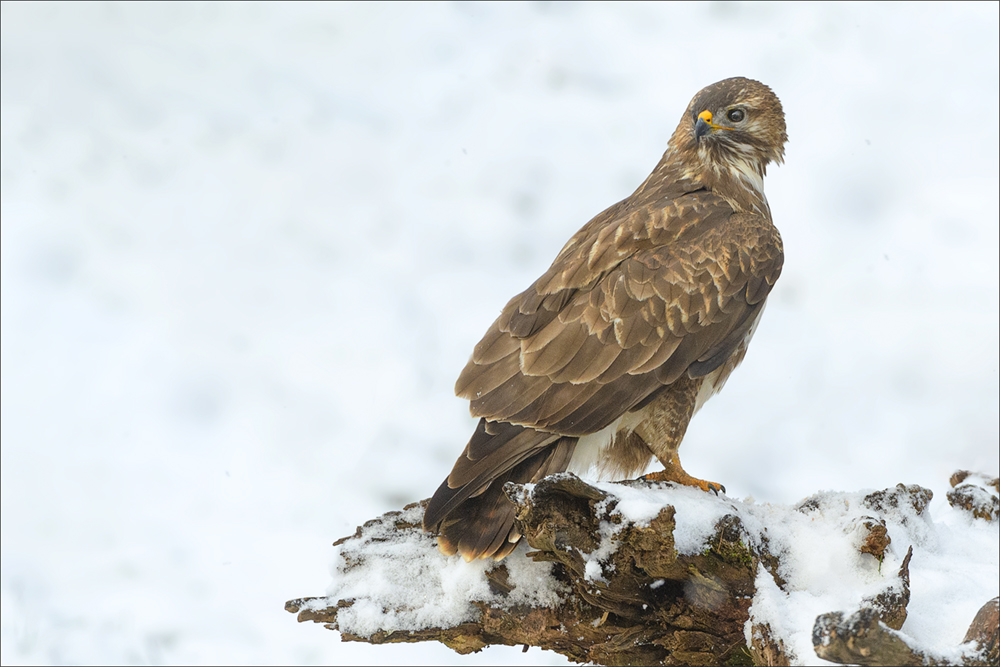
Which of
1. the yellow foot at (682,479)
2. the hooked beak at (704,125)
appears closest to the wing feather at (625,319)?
the hooked beak at (704,125)

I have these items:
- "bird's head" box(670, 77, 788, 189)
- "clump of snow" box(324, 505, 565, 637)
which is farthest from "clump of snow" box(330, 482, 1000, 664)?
"bird's head" box(670, 77, 788, 189)

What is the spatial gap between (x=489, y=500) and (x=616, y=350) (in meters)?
0.83

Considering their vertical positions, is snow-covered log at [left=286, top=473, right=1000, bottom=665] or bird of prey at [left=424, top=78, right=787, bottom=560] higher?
bird of prey at [left=424, top=78, right=787, bottom=560]

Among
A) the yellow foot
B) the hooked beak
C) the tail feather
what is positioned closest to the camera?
the tail feather

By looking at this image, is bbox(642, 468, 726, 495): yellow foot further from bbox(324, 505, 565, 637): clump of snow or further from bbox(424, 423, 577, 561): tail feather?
bbox(324, 505, 565, 637): clump of snow

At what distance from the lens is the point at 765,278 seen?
4.29m

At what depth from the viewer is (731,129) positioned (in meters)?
4.79

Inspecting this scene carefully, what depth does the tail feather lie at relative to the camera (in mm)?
3701

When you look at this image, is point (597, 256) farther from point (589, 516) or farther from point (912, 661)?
point (912, 661)

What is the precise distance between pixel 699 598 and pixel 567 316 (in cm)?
132

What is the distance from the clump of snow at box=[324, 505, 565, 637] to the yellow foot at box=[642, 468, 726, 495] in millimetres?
862

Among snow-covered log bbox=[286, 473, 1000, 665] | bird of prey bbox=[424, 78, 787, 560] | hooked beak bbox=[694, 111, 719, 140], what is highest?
hooked beak bbox=[694, 111, 719, 140]

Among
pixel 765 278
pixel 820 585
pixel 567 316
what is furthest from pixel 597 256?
pixel 820 585

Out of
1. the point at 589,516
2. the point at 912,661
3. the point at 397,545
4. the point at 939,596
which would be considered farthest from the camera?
the point at 397,545
